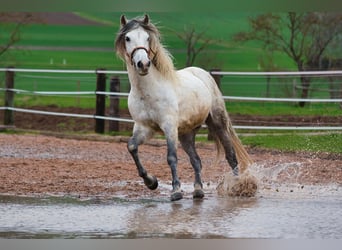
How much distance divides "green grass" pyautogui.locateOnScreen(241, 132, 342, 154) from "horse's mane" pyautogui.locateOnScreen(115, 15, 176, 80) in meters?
4.13

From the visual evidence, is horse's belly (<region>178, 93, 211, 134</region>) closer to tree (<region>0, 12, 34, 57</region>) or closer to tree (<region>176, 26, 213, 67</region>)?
tree (<region>176, 26, 213, 67</region>)

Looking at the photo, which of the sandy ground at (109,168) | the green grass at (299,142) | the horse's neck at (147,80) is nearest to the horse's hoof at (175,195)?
the sandy ground at (109,168)

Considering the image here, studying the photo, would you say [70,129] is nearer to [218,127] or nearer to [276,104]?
[276,104]

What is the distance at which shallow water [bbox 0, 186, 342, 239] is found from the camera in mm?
5770

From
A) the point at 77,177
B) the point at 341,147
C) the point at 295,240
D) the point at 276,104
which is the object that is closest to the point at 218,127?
the point at 77,177

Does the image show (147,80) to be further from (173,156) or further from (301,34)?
(301,34)

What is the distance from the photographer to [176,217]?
6.40 metres

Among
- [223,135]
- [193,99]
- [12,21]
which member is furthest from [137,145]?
[12,21]

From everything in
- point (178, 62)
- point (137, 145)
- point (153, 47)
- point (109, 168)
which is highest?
point (153, 47)

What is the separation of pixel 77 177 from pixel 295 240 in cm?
380

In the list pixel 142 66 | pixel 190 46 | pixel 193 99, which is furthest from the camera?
pixel 190 46

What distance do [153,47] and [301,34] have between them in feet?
36.3

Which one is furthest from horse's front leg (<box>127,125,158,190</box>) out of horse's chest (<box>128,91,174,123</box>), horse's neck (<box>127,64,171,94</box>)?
horse's neck (<box>127,64,171,94</box>)

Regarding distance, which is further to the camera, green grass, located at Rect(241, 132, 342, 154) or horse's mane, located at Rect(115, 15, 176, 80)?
green grass, located at Rect(241, 132, 342, 154)
